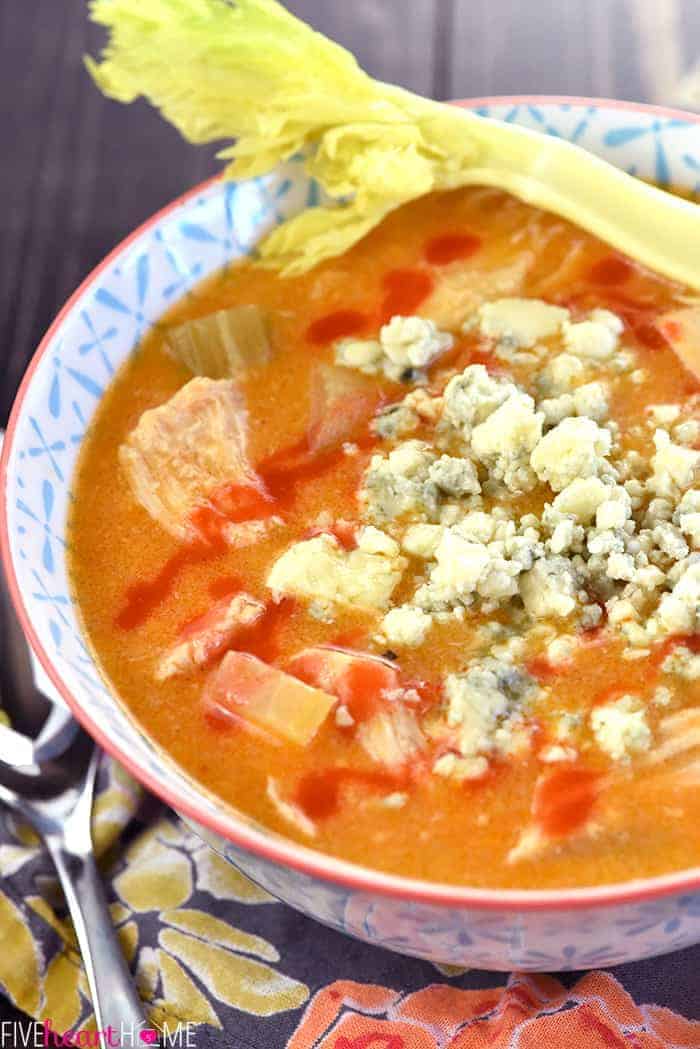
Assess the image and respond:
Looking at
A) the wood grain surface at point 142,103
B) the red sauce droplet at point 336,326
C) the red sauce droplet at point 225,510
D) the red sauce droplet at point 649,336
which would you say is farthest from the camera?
the wood grain surface at point 142,103

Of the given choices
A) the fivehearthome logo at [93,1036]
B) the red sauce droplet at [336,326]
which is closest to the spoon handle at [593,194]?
the red sauce droplet at [336,326]

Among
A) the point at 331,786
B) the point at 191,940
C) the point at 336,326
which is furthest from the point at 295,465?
the point at 191,940

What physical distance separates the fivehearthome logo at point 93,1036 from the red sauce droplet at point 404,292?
157 centimetres

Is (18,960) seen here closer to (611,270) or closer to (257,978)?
(257,978)

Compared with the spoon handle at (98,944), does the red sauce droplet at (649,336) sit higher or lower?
higher

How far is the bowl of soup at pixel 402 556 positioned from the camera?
2.14m

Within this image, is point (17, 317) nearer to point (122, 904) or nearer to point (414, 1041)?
point (122, 904)

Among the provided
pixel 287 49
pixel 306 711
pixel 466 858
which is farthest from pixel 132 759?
pixel 287 49

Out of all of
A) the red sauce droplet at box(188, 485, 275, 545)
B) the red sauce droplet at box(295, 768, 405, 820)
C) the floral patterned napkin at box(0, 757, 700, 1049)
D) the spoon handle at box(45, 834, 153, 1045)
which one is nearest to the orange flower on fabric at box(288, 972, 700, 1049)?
the floral patterned napkin at box(0, 757, 700, 1049)

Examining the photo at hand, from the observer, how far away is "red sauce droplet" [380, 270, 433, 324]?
119 inches

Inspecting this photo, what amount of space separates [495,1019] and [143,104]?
2.96 metres

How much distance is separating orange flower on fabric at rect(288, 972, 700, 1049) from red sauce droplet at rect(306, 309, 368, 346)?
1.38 meters

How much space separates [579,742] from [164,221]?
5.33 feet

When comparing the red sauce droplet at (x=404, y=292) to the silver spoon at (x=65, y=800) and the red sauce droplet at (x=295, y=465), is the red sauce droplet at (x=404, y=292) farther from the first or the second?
the silver spoon at (x=65, y=800)
